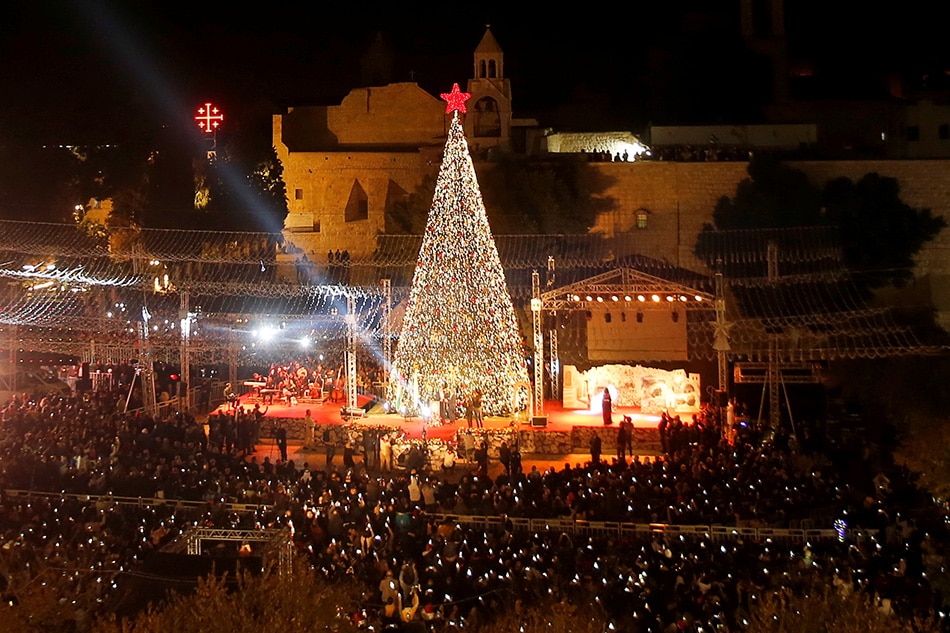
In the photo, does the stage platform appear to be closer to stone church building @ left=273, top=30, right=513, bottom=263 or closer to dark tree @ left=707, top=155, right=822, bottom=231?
dark tree @ left=707, top=155, right=822, bottom=231

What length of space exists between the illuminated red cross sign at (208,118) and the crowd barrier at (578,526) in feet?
86.3

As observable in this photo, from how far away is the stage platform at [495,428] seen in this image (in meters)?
19.8

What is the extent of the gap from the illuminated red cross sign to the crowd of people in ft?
75.5

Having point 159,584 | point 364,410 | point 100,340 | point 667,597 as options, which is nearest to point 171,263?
point 100,340

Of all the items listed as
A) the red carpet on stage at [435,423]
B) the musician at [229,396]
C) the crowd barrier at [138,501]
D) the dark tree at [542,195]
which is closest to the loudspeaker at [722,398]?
the red carpet on stage at [435,423]

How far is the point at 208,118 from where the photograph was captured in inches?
1564

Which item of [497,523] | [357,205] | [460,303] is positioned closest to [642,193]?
[357,205]

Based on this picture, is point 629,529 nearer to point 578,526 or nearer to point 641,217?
point 578,526

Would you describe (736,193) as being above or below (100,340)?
above

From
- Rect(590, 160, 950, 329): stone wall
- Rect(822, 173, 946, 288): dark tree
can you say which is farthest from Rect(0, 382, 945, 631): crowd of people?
Rect(590, 160, 950, 329): stone wall

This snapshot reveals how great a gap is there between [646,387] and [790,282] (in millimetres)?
6400

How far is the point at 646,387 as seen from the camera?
23.6 meters

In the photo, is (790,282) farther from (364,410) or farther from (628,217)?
(364,410)

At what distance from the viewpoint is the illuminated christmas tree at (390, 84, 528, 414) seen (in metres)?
21.3
